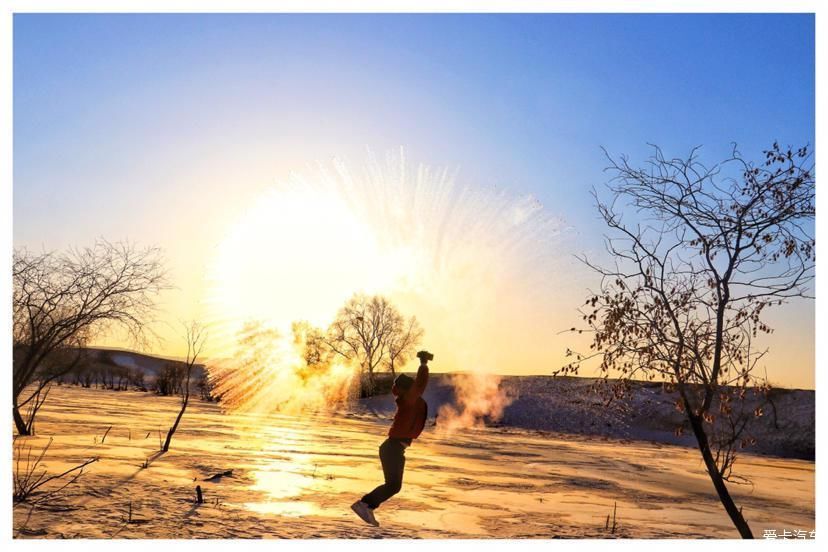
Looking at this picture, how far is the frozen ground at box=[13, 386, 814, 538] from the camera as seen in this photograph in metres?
8.92

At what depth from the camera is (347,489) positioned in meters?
12.1

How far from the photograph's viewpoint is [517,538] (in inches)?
374

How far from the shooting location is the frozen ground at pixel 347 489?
8.92m

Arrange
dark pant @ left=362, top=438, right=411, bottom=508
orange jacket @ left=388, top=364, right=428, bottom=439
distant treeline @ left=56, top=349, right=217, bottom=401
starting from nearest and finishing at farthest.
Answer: orange jacket @ left=388, top=364, right=428, bottom=439 < dark pant @ left=362, top=438, right=411, bottom=508 < distant treeline @ left=56, top=349, right=217, bottom=401

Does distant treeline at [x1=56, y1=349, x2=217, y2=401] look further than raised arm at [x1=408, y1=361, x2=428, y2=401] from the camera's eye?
Yes

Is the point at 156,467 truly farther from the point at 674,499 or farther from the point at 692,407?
the point at 674,499

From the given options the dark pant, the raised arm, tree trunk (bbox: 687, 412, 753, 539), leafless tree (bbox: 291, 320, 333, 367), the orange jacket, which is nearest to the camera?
the raised arm

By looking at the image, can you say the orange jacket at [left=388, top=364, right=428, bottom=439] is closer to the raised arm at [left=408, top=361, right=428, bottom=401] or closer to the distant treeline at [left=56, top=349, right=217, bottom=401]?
the raised arm at [left=408, top=361, right=428, bottom=401]

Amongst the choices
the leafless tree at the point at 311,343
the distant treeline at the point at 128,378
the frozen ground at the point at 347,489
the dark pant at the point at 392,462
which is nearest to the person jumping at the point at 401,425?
the dark pant at the point at 392,462

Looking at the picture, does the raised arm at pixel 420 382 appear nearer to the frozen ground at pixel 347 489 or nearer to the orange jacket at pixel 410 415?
the orange jacket at pixel 410 415

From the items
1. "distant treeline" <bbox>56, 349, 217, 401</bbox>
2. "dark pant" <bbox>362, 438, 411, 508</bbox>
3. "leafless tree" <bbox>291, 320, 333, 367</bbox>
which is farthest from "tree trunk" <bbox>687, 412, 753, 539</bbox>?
"leafless tree" <bbox>291, 320, 333, 367</bbox>

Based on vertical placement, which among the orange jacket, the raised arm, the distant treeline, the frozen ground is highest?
the raised arm
